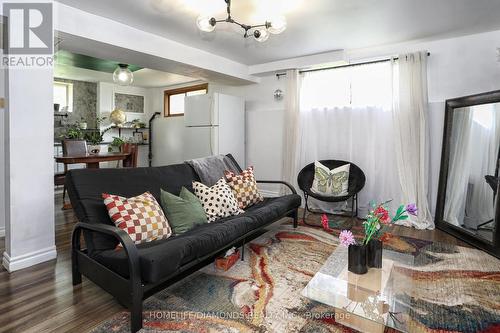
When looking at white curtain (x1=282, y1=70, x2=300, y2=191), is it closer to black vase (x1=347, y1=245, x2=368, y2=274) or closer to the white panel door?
the white panel door

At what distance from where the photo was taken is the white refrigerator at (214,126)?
15.2 feet

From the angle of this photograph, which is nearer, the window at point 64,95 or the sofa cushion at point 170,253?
the sofa cushion at point 170,253

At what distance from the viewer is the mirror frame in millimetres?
2730

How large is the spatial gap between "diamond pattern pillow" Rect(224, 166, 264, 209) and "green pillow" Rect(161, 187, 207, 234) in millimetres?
694

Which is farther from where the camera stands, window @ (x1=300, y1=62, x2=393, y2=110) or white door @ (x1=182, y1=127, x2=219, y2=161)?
white door @ (x1=182, y1=127, x2=219, y2=161)

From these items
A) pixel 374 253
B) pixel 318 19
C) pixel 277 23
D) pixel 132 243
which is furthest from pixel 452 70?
pixel 132 243

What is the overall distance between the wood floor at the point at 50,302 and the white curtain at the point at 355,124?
3268 mm

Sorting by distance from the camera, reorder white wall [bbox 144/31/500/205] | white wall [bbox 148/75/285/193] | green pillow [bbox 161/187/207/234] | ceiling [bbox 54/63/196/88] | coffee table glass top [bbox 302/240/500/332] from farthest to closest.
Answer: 1. ceiling [bbox 54/63/196/88]
2. white wall [bbox 148/75/285/193]
3. white wall [bbox 144/31/500/205]
4. green pillow [bbox 161/187/207/234]
5. coffee table glass top [bbox 302/240/500/332]

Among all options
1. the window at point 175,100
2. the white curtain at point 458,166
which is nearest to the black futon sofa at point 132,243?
the white curtain at point 458,166

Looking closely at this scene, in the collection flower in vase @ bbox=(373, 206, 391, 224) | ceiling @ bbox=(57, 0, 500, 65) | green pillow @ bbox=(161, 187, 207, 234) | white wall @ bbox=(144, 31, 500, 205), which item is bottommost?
green pillow @ bbox=(161, 187, 207, 234)

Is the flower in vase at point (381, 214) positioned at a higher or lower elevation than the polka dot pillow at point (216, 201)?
higher

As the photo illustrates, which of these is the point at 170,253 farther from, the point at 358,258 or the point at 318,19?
the point at 318,19

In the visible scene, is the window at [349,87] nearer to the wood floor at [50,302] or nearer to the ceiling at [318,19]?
the ceiling at [318,19]

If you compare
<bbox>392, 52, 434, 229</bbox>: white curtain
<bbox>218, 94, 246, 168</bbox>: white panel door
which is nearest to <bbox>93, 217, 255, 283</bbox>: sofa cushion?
<bbox>392, 52, 434, 229</bbox>: white curtain
